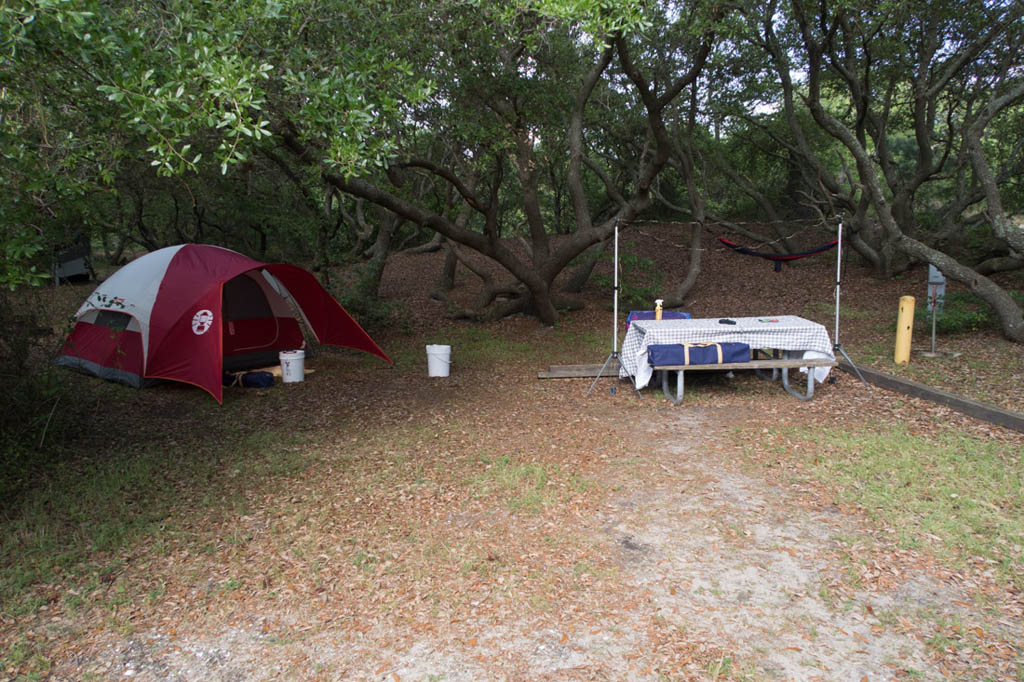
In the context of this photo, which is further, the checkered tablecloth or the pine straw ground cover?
the checkered tablecloth

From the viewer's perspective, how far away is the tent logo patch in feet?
21.7

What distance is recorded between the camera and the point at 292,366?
7426mm

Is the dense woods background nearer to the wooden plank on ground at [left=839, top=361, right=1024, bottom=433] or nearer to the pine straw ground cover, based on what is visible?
the pine straw ground cover

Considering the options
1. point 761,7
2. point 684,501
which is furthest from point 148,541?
point 761,7

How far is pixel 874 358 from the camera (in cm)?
758

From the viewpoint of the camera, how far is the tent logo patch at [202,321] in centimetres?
663

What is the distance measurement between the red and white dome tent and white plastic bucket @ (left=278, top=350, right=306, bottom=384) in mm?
644

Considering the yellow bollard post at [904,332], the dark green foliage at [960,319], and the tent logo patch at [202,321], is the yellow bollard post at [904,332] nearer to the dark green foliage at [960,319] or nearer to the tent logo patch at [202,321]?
the dark green foliage at [960,319]

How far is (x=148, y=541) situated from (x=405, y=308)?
24.1 ft

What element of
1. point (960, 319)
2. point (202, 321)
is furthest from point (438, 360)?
point (960, 319)

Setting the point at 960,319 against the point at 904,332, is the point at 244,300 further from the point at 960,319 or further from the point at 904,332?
the point at 960,319

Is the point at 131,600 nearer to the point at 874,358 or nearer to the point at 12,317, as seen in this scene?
the point at 12,317

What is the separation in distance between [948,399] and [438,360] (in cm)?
492

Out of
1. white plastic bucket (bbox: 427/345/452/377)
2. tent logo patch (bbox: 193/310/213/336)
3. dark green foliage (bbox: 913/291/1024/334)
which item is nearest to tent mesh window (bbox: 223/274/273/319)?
tent logo patch (bbox: 193/310/213/336)
